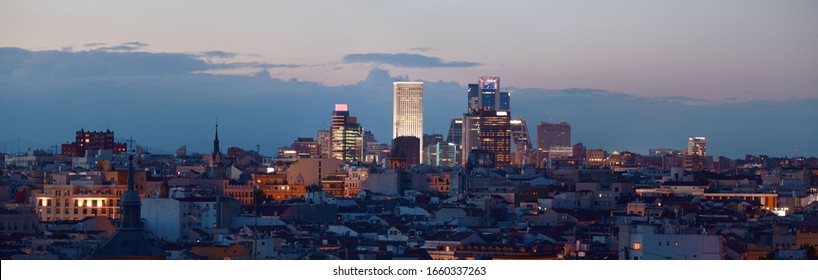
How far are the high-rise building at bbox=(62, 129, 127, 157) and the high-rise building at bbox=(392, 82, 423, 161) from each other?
31.6m

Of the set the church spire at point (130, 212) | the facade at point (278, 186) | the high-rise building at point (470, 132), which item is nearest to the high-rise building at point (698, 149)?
the high-rise building at point (470, 132)

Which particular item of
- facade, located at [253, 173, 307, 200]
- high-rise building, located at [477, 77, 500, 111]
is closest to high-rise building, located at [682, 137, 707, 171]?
high-rise building, located at [477, 77, 500, 111]

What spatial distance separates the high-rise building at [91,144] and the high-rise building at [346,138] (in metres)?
23.4

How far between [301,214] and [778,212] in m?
14.6

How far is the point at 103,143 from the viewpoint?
108 metres

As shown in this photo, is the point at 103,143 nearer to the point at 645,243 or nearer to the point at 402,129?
the point at 402,129

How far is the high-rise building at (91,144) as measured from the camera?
10629cm

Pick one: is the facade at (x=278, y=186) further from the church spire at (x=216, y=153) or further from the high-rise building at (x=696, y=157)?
the high-rise building at (x=696, y=157)

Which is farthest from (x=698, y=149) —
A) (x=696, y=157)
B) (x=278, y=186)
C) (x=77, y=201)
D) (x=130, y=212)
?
(x=130, y=212)

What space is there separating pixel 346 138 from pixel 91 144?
28.3 metres

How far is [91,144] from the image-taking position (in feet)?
363

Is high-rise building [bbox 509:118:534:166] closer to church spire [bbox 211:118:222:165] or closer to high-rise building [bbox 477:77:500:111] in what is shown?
high-rise building [bbox 477:77:500:111]
